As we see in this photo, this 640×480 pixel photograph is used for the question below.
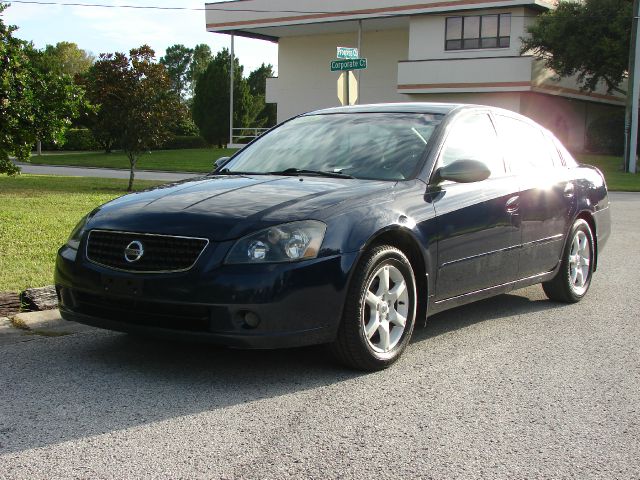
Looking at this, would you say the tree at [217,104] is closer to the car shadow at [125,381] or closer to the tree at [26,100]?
the tree at [26,100]

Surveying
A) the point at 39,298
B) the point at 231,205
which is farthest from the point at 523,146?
the point at 39,298

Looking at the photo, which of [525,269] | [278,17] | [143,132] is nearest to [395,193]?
[525,269]

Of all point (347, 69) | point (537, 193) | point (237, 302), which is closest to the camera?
point (237, 302)

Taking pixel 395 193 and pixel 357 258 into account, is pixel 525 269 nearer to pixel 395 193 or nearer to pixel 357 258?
pixel 395 193

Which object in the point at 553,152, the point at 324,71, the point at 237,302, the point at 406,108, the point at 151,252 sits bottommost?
the point at 237,302

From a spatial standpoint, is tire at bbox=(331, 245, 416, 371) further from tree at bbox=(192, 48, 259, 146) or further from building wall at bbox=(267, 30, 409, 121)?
tree at bbox=(192, 48, 259, 146)

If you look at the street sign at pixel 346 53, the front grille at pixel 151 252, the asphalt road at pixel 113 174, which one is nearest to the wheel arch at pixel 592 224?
the front grille at pixel 151 252

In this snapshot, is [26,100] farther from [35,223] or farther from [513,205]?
[513,205]

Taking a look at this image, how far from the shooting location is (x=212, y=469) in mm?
3525

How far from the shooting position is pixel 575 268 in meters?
7.35

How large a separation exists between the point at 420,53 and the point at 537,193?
37.0 metres

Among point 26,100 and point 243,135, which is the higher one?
point 26,100

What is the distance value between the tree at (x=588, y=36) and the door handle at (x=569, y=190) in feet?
102

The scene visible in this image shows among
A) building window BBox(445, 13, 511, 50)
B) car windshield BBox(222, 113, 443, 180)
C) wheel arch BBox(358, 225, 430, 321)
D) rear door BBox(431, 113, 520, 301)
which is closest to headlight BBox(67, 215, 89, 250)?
car windshield BBox(222, 113, 443, 180)
